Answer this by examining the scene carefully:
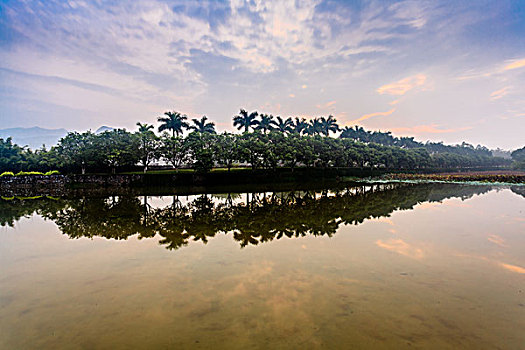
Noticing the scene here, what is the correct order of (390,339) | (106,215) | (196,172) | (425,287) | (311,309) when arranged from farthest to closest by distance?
(196,172), (106,215), (425,287), (311,309), (390,339)

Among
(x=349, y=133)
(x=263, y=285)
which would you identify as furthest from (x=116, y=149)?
(x=349, y=133)

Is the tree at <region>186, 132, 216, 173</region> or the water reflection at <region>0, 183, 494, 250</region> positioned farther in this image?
the tree at <region>186, 132, 216, 173</region>

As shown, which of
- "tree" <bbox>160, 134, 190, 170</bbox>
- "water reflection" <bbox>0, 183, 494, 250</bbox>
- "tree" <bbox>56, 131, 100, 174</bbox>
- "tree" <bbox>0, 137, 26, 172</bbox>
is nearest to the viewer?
"water reflection" <bbox>0, 183, 494, 250</bbox>

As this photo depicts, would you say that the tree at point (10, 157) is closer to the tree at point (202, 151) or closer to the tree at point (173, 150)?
the tree at point (173, 150)

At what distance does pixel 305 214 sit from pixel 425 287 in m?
11.1

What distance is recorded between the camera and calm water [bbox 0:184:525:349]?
18.3 ft

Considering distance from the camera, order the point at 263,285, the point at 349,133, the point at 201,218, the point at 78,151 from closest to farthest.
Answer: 1. the point at 263,285
2. the point at 201,218
3. the point at 78,151
4. the point at 349,133

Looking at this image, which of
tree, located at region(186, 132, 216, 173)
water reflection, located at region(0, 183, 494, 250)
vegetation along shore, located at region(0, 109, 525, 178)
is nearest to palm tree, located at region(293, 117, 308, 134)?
vegetation along shore, located at region(0, 109, 525, 178)

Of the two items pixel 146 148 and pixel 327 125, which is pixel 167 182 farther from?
pixel 327 125

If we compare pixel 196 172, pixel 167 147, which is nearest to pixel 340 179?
pixel 196 172

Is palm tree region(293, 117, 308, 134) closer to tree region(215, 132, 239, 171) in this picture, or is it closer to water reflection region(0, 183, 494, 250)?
tree region(215, 132, 239, 171)

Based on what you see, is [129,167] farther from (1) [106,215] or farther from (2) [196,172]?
(1) [106,215]

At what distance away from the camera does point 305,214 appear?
1858 centimetres

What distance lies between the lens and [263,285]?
7832 mm
